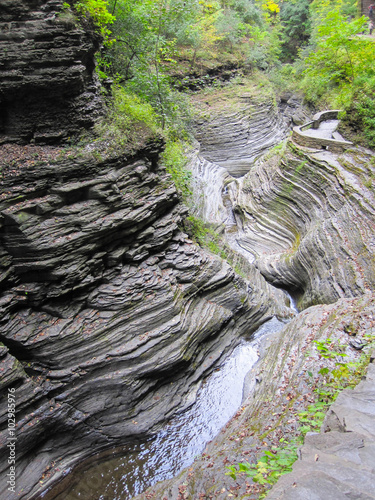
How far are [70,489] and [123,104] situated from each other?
1082cm

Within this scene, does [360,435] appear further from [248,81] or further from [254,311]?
[248,81]

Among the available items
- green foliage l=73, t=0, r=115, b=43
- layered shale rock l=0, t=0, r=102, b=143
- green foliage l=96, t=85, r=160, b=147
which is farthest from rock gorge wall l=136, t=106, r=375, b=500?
green foliage l=73, t=0, r=115, b=43

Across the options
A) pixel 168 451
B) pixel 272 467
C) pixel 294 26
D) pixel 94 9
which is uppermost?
pixel 294 26

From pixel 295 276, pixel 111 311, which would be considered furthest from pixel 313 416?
pixel 295 276

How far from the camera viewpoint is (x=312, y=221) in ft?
47.6

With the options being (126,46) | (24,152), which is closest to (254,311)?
(24,152)

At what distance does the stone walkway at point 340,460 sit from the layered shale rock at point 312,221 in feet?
21.0

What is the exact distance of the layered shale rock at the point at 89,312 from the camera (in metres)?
7.12

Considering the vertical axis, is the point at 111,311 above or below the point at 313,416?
below

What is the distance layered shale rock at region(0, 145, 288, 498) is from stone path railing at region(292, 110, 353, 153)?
10351 millimetres

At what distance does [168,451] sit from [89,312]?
4.34 meters

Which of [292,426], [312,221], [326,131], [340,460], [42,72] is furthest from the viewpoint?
[326,131]

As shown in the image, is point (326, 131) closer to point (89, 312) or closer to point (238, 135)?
point (238, 135)

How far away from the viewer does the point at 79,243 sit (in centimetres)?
783
